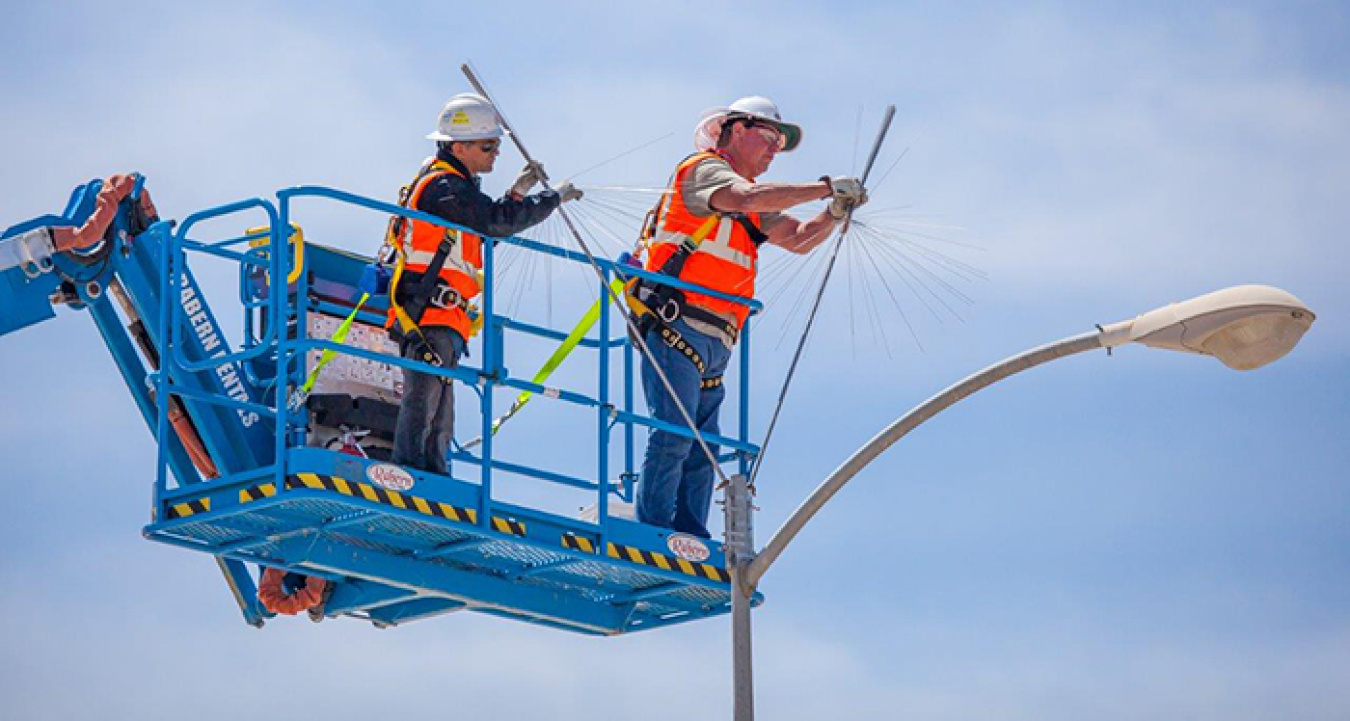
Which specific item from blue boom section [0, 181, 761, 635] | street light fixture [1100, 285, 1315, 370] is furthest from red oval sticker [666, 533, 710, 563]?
street light fixture [1100, 285, 1315, 370]

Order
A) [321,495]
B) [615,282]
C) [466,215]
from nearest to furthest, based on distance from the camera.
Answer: [321,495]
[466,215]
[615,282]

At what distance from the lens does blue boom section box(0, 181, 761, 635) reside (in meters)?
17.3

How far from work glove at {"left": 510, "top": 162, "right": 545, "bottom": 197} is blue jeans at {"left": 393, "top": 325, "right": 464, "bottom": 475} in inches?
46.1

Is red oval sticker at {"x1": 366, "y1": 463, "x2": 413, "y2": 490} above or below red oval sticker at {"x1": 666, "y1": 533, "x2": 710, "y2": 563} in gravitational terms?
below

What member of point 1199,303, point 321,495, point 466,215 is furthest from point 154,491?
point 1199,303

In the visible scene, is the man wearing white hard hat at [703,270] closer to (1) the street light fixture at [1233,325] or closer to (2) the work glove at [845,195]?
(2) the work glove at [845,195]

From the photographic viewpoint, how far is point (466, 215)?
59.5ft

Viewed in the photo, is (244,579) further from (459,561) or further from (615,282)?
(615,282)

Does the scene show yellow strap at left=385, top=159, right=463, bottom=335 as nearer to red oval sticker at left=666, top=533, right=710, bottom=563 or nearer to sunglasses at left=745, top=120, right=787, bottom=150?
red oval sticker at left=666, top=533, right=710, bottom=563

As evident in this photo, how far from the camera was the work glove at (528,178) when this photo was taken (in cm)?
1852

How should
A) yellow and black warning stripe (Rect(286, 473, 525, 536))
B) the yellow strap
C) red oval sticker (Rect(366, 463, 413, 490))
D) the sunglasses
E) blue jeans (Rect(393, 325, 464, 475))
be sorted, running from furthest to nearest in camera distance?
the sunglasses
the yellow strap
blue jeans (Rect(393, 325, 464, 475))
red oval sticker (Rect(366, 463, 413, 490))
yellow and black warning stripe (Rect(286, 473, 525, 536))

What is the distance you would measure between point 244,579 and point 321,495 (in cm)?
289

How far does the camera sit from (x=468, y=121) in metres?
18.6

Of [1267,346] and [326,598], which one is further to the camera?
[326,598]
